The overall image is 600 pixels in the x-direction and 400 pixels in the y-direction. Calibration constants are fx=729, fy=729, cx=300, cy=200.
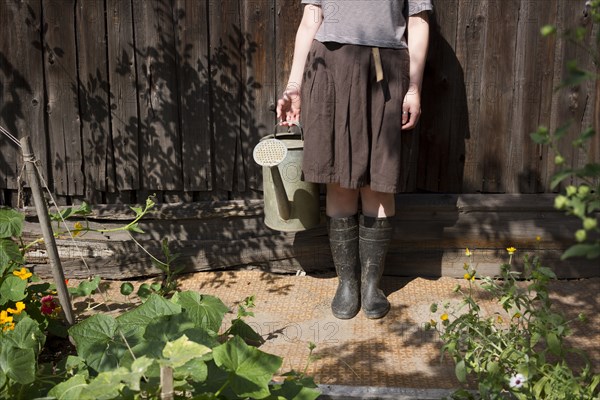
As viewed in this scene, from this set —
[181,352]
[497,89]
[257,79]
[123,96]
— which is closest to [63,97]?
[123,96]

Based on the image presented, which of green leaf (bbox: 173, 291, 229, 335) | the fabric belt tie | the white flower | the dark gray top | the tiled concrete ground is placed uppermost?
the dark gray top

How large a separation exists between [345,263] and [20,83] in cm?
208

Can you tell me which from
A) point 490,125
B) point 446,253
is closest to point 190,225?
point 446,253

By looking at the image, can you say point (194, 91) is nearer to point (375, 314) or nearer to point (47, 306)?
point (47, 306)

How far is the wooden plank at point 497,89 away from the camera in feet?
12.7

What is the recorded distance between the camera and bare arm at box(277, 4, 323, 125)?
11.6ft

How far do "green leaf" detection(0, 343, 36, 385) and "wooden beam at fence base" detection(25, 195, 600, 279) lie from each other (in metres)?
1.76

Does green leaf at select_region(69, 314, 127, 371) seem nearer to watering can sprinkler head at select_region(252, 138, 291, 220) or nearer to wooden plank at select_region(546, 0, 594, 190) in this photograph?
watering can sprinkler head at select_region(252, 138, 291, 220)

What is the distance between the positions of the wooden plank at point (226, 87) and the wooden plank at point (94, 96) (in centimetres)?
60

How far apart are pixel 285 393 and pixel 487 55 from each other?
233 cm

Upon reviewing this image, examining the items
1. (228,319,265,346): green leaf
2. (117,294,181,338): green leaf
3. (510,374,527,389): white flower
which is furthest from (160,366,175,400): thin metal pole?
(228,319,265,346): green leaf

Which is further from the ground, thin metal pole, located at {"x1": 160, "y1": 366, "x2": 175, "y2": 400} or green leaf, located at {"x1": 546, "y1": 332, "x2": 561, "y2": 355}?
thin metal pole, located at {"x1": 160, "y1": 366, "x2": 175, "y2": 400}

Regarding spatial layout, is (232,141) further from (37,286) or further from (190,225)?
(37,286)

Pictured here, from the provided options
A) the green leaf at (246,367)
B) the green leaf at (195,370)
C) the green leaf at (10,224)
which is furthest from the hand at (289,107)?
the green leaf at (195,370)
